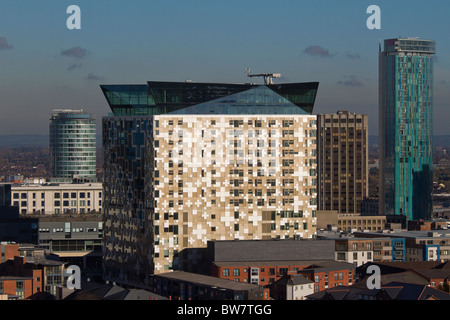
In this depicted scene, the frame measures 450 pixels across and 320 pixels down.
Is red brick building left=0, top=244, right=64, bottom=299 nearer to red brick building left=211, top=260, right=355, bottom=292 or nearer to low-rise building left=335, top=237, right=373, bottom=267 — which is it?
red brick building left=211, top=260, right=355, bottom=292

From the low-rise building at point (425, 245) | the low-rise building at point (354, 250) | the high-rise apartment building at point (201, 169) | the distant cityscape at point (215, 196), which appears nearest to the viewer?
the distant cityscape at point (215, 196)

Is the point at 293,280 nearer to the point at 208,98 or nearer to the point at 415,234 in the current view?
the point at 208,98

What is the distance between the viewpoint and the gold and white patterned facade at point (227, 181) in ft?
410

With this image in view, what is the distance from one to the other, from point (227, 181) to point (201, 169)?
3647mm

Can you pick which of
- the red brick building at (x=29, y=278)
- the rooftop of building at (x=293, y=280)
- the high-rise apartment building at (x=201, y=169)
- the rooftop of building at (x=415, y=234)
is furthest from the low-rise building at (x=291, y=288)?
the rooftop of building at (x=415, y=234)

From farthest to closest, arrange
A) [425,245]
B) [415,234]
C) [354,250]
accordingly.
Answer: [415,234] < [425,245] < [354,250]

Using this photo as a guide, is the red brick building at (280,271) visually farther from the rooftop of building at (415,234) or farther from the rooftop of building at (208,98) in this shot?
the rooftop of building at (415,234)

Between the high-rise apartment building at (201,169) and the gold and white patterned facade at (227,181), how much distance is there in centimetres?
11

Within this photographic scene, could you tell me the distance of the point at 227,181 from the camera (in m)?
129

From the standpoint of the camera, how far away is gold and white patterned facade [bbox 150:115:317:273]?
125 metres

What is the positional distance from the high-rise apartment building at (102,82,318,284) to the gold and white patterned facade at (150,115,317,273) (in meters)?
0.11

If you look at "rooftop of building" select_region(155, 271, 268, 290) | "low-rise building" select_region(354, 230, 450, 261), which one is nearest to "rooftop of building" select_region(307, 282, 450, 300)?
"rooftop of building" select_region(155, 271, 268, 290)

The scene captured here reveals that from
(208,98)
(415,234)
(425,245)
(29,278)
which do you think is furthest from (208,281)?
(415,234)

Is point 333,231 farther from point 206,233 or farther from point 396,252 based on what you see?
point 206,233
